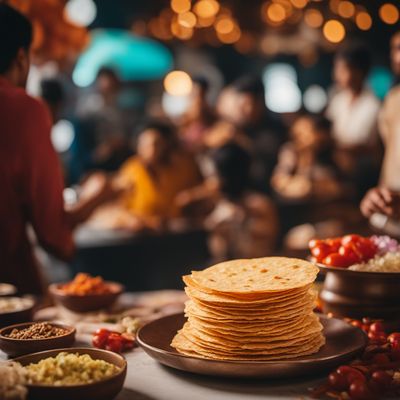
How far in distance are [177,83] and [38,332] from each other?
12136 mm

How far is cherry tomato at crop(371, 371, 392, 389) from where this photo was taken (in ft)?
4.59

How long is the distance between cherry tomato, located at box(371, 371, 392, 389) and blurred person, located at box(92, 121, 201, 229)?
13.3 feet

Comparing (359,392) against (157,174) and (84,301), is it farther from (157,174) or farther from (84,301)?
(157,174)

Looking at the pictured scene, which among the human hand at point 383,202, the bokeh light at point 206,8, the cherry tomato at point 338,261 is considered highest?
the bokeh light at point 206,8

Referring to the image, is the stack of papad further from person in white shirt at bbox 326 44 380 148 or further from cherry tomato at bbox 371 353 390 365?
person in white shirt at bbox 326 44 380 148

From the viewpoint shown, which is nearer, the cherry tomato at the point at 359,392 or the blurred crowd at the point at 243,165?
the cherry tomato at the point at 359,392

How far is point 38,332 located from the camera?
1689 millimetres

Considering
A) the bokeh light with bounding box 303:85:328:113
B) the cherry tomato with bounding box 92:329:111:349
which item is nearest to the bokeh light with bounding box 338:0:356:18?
the bokeh light with bounding box 303:85:328:113

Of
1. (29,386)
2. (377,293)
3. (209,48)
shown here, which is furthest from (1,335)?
(209,48)

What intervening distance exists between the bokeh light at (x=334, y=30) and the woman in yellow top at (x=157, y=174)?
680 centimetres

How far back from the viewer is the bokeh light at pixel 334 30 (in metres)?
11.3

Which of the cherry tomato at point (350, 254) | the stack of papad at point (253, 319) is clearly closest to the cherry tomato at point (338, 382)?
the stack of papad at point (253, 319)

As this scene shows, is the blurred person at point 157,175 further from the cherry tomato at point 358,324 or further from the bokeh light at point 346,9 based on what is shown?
the bokeh light at point 346,9

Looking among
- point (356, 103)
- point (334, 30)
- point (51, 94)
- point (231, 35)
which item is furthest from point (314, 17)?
point (51, 94)
